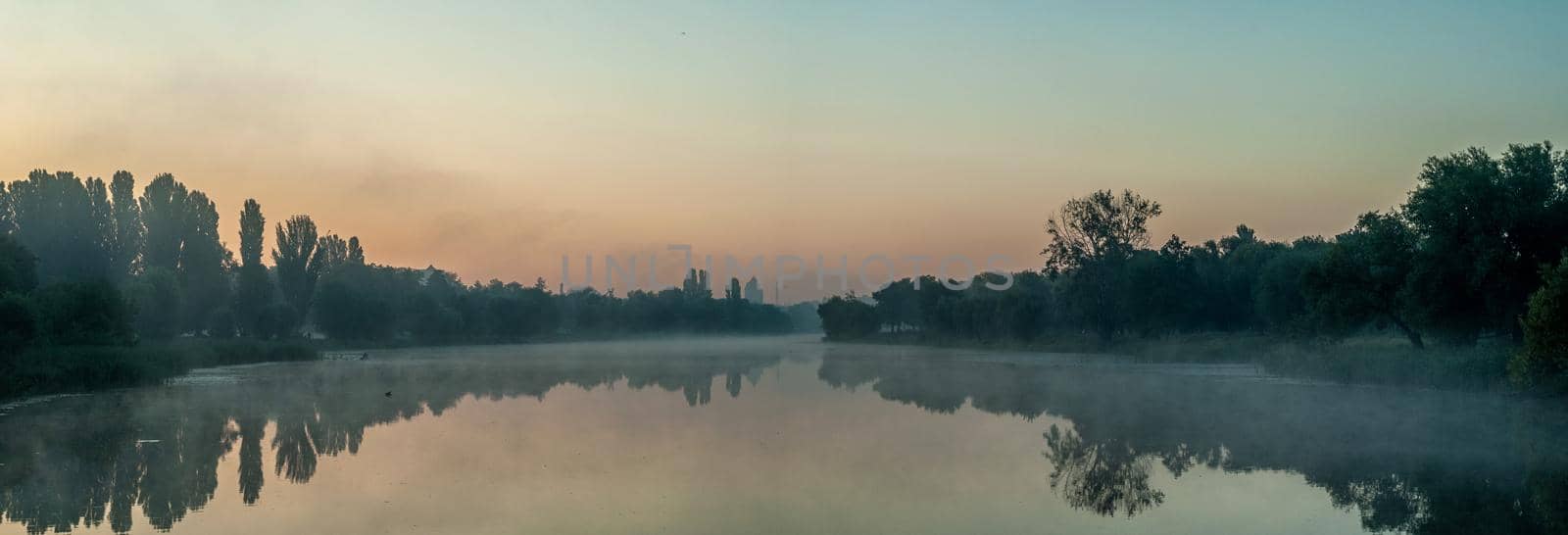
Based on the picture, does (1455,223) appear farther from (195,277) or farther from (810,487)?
(195,277)

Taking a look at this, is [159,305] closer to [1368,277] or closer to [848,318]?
[1368,277]

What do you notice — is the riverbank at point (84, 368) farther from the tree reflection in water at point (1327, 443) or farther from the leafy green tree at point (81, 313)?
the tree reflection in water at point (1327, 443)

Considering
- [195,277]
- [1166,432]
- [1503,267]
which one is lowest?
[1166,432]

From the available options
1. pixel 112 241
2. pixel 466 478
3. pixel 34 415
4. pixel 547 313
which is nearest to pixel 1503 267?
pixel 466 478

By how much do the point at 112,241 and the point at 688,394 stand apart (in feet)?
153

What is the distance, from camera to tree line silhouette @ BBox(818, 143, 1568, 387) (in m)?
31.2

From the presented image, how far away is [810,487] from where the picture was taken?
49.5 feet

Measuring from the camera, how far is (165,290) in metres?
58.8

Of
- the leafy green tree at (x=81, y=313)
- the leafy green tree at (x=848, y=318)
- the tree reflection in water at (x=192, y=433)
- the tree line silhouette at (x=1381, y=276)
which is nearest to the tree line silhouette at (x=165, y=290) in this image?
the leafy green tree at (x=81, y=313)

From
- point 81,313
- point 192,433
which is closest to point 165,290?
point 81,313

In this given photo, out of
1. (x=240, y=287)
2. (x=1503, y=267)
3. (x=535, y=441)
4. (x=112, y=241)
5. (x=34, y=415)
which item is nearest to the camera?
(x=535, y=441)

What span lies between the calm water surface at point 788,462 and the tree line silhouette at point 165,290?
617cm

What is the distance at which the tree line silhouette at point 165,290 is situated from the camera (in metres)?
37.6

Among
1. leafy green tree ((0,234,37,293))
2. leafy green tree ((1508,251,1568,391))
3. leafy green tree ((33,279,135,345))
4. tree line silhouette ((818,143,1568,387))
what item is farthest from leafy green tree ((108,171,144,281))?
leafy green tree ((1508,251,1568,391))
